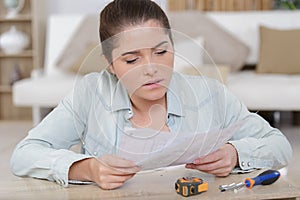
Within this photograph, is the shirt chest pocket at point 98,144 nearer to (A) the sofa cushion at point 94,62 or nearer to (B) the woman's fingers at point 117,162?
(B) the woman's fingers at point 117,162

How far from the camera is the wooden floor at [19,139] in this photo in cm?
267

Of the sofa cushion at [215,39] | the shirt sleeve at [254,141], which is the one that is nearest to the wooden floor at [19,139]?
the sofa cushion at [215,39]

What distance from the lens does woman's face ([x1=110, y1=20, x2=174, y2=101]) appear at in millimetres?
974

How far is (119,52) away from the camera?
1.01m

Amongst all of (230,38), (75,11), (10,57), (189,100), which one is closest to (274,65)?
(230,38)

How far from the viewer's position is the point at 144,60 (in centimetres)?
98

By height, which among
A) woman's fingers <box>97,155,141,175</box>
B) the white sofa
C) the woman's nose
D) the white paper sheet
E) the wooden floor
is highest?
the woman's nose

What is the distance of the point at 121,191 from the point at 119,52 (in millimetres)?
237

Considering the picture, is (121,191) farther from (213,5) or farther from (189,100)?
(213,5)

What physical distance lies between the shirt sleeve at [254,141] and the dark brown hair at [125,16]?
0.20 meters

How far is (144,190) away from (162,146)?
3.6 inches

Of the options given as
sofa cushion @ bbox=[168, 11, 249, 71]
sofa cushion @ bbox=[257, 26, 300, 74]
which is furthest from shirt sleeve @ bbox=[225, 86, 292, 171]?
sofa cushion @ bbox=[168, 11, 249, 71]

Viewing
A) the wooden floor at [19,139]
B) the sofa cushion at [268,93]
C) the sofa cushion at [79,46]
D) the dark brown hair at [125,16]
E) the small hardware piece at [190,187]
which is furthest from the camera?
the sofa cushion at [79,46]

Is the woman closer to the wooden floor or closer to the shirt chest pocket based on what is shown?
the shirt chest pocket
